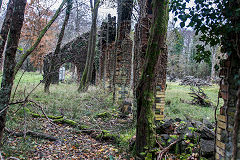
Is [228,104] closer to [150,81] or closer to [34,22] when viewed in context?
[150,81]

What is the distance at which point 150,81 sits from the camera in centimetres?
390

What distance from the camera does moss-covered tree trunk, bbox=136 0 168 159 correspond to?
386 cm

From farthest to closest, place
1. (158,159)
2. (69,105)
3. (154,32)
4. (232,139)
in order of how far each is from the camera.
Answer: (69,105)
(154,32)
(158,159)
(232,139)

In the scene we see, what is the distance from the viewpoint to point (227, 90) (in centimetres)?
277

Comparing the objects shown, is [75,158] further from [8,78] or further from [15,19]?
[15,19]

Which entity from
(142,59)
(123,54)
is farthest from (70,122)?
(123,54)

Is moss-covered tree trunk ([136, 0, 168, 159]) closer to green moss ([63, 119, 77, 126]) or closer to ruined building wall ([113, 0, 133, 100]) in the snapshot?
green moss ([63, 119, 77, 126])

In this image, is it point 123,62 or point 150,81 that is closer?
point 150,81

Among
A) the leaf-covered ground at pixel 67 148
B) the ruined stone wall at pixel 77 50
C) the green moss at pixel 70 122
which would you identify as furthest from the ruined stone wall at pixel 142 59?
the ruined stone wall at pixel 77 50

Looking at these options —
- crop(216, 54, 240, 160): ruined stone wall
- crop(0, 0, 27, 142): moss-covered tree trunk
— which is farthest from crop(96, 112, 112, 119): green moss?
crop(216, 54, 240, 160): ruined stone wall

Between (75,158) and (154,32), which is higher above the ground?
(154,32)

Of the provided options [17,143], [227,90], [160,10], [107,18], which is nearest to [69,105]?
[17,143]

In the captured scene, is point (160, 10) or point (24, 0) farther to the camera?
point (160, 10)

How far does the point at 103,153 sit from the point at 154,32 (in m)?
2.98
